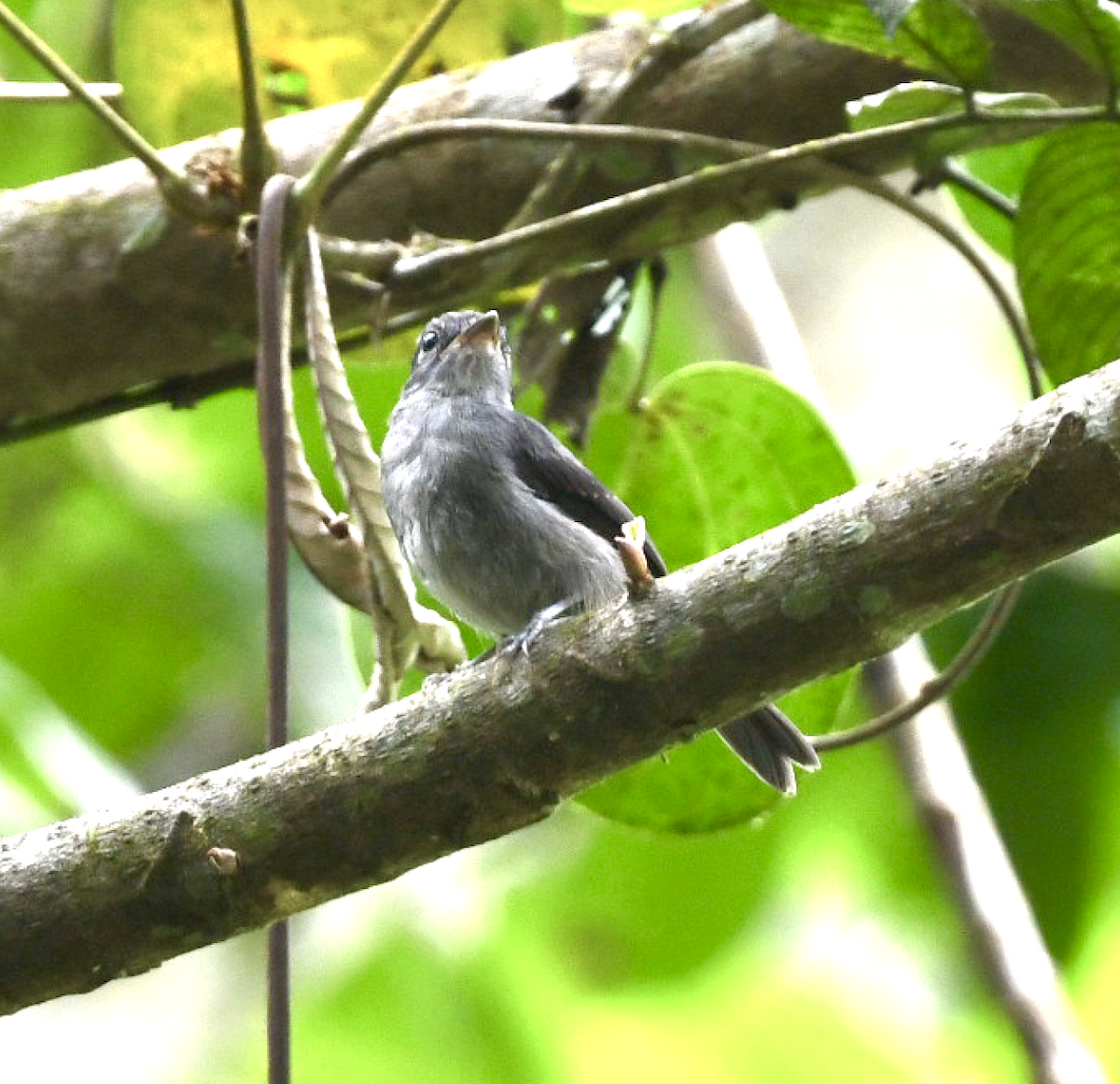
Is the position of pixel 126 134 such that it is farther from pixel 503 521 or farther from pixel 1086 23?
pixel 1086 23

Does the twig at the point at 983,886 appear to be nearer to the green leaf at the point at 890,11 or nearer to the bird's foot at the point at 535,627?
the bird's foot at the point at 535,627

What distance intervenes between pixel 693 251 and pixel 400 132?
1.29 metres

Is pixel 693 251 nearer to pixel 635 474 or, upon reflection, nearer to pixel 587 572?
pixel 635 474

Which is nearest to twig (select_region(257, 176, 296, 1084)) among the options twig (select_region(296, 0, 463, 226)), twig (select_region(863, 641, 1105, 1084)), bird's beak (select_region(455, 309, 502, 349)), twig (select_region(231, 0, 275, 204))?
twig (select_region(296, 0, 463, 226))

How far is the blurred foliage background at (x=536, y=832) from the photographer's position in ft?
12.2

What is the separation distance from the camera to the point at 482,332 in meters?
3.40

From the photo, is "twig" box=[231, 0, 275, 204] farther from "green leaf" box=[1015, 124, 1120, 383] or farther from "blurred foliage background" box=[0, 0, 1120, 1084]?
"green leaf" box=[1015, 124, 1120, 383]

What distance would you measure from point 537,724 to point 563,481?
1077 millimetres

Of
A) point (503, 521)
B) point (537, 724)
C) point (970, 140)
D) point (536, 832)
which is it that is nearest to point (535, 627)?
point (503, 521)

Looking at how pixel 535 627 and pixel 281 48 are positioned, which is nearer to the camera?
pixel 535 627

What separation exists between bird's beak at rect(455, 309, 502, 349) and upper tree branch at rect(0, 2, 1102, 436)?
11cm

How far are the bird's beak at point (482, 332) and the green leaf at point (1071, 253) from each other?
105 centimetres

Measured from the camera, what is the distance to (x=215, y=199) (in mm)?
2891

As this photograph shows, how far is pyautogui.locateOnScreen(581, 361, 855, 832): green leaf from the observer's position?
2943mm
